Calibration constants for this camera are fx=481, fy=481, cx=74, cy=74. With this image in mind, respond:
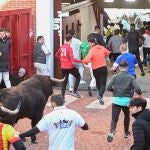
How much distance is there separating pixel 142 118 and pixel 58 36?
950cm

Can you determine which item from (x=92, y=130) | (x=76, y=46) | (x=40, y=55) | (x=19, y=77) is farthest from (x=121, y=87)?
(x=40, y=55)

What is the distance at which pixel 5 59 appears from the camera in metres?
12.9

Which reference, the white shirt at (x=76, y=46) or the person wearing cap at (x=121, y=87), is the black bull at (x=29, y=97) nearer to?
the person wearing cap at (x=121, y=87)

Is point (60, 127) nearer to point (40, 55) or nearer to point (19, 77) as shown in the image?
point (19, 77)

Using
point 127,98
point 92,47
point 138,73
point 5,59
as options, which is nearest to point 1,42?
point 5,59

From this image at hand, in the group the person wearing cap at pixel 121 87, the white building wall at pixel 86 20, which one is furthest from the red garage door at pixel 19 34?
the white building wall at pixel 86 20

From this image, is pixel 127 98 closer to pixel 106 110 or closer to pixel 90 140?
pixel 90 140

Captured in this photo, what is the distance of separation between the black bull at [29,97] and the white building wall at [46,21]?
5619 millimetres

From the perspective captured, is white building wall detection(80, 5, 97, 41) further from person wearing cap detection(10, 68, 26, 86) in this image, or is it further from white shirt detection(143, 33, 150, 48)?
person wearing cap detection(10, 68, 26, 86)

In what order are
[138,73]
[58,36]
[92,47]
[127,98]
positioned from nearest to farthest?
[127,98]
[92,47]
[58,36]
[138,73]

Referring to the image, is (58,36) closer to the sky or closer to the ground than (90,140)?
closer to the sky

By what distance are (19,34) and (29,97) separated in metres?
6.15

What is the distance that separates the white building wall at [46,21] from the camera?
588 inches

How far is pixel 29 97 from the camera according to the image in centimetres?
847
